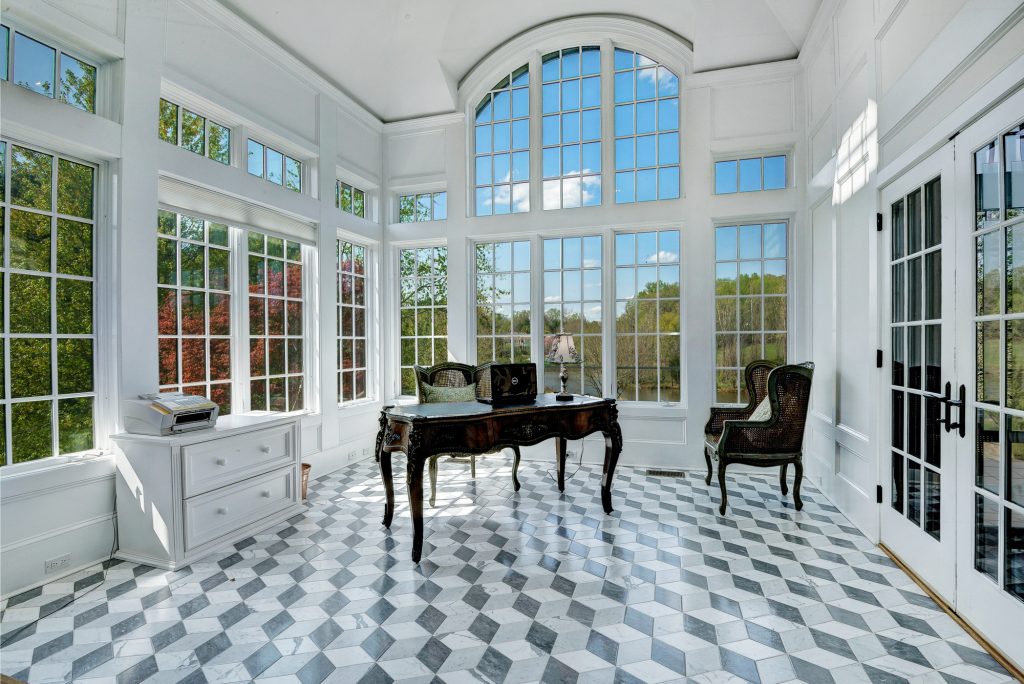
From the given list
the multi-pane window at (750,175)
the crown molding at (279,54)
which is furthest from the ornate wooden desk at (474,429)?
the crown molding at (279,54)

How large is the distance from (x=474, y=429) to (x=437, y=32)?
441 cm

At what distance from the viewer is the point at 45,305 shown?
9.23 ft

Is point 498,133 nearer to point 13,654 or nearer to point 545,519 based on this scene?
point 545,519

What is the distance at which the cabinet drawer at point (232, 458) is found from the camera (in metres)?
2.95

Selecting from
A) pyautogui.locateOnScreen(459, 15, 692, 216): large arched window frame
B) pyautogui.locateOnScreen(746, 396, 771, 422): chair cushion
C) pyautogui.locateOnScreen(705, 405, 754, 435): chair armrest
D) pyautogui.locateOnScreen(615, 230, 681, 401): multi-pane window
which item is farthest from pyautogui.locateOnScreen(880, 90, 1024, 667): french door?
pyautogui.locateOnScreen(459, 15, 692, 216): large arched window frame

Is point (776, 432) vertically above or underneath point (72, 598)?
above

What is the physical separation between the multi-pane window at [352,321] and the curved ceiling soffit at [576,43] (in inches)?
86.1

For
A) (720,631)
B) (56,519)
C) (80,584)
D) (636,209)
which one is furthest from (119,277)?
(636,209)

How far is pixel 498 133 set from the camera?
18.4ft

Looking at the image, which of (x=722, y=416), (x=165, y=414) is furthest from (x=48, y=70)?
(x=722, y=416)

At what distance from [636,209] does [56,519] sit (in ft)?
17.0

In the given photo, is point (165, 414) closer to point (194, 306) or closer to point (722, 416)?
point (194, 306)

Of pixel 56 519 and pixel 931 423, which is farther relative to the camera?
pixel 56 519

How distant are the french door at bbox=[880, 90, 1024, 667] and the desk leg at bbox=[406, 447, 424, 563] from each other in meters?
2.76
